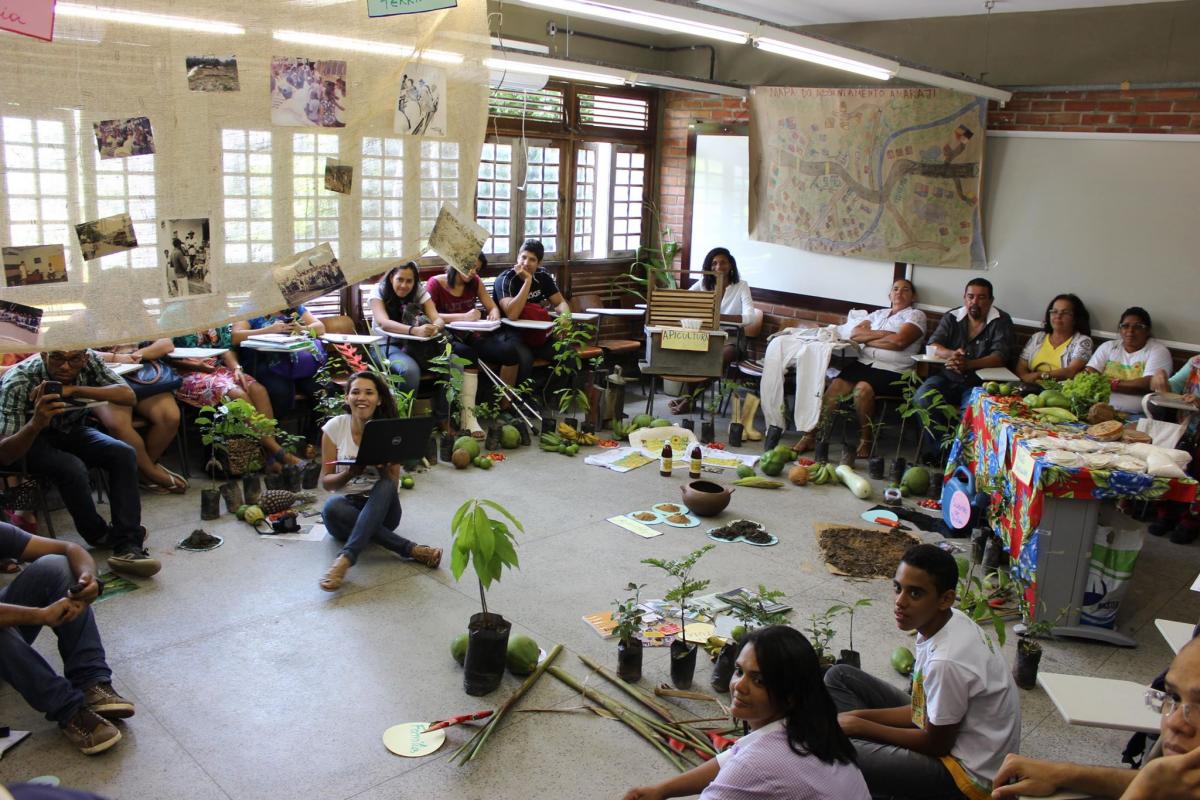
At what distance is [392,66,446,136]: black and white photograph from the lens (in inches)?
58.6

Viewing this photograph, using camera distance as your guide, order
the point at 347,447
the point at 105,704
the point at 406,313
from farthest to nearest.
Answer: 1. the point at 406,313
2. the point at 347,447
3. the point at 105,704

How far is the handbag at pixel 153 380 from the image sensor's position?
5941mm

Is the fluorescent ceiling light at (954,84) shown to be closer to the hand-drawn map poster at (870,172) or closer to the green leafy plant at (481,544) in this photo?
the hand-drawn map poster at (870,172)

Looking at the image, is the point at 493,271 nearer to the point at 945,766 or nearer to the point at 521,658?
the point at 521,658

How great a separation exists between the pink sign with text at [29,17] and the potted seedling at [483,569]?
2.62 metres

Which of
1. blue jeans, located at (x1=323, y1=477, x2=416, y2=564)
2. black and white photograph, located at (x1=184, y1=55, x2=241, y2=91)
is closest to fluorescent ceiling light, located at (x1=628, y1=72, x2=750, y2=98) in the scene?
blue jeans, located at (x1=323, y1=477, x2=416, y2=564)

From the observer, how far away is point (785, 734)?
7.66ft

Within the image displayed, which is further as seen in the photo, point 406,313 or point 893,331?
point 893,331

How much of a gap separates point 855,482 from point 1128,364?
203cm

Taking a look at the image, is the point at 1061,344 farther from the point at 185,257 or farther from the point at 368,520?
the point at 185,257

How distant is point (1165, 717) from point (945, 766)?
89 centimetres

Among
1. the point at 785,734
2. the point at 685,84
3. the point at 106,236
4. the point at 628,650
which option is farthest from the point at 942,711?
the point at 685,84

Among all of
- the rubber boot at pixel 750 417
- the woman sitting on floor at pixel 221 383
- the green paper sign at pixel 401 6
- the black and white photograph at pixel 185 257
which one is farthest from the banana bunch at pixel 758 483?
the black and white photograph at pixel 185 257

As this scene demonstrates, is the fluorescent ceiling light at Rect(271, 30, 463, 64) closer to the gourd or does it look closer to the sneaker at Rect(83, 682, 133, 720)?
the sneaker at Rect(83, 682, 133, 720)
